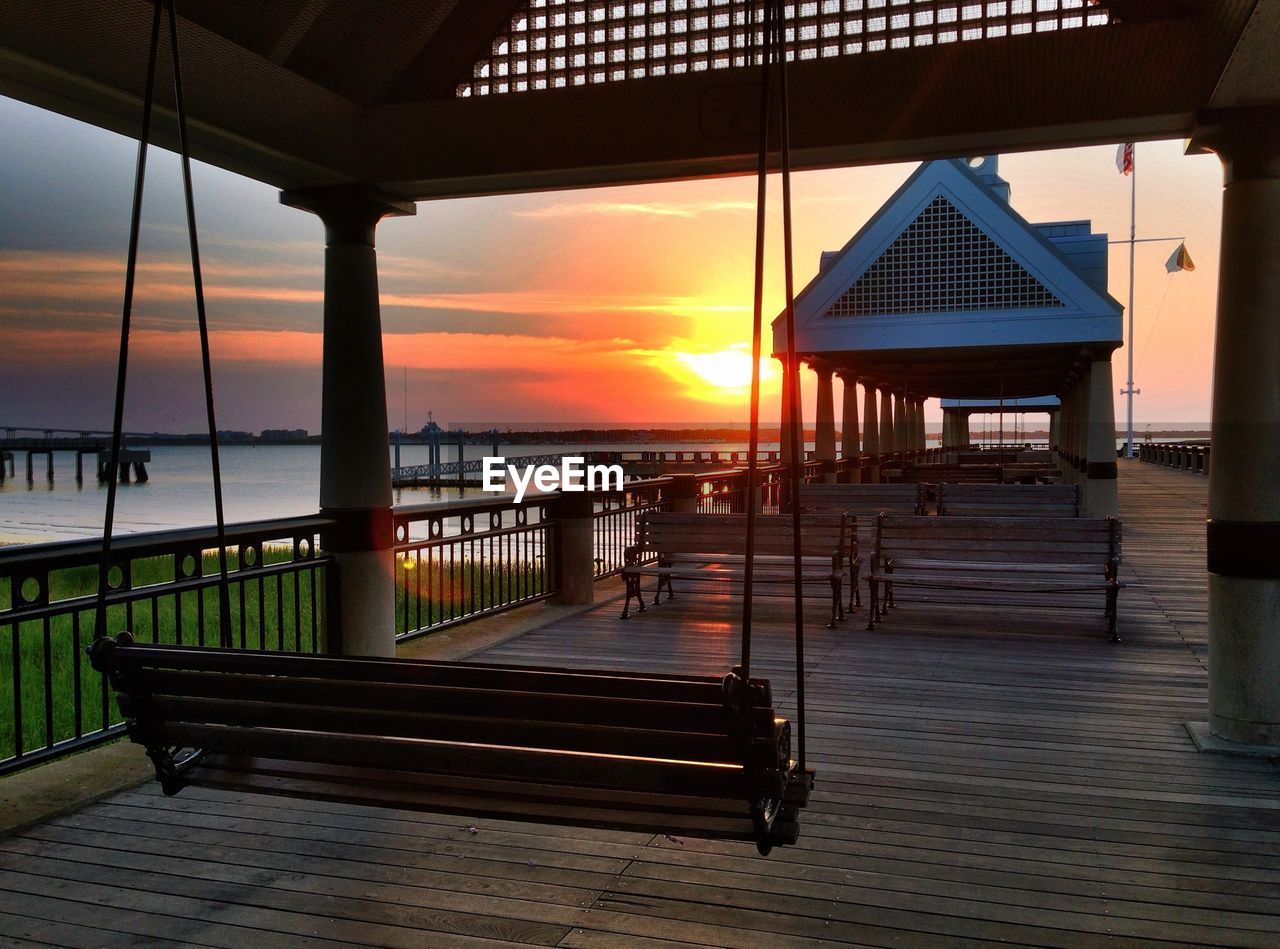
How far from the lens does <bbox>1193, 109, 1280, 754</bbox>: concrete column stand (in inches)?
180

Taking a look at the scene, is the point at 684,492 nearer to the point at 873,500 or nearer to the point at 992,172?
the point at 873,500

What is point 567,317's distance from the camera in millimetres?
37156

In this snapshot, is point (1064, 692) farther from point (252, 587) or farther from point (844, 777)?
point (252, 587)

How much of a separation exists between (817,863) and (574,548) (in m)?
6.05

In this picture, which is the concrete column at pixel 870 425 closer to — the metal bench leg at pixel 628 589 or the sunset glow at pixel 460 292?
the sunset glow at pixel 460 292

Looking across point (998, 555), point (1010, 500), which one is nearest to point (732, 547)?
point (998, 555)

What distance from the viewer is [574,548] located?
9328mm

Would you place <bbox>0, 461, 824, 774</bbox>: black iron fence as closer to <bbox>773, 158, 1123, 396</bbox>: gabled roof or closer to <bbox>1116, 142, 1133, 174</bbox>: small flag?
<bbox>773, 158, 1123, 396</bbox>: gabled roof

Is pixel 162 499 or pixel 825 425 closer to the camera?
pixel 825 425

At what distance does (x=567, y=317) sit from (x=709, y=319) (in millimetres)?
25453

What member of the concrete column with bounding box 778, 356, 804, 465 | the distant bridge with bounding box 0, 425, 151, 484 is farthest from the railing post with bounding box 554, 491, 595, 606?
the distant bridge with bounding box 0, 425, 151, 484

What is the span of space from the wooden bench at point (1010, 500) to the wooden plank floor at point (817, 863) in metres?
5.57

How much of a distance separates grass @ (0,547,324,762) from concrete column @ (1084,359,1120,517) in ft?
39.8

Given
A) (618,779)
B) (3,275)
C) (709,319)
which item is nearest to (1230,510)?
(618,779)
